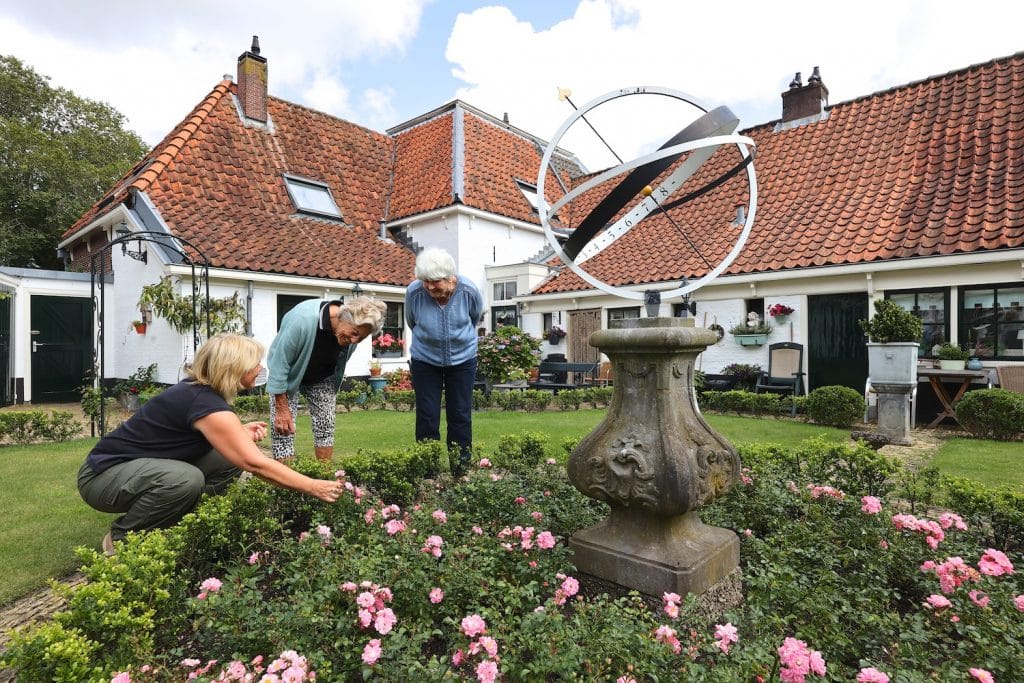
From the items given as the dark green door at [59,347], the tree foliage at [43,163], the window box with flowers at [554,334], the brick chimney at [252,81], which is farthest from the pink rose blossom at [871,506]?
the tree foliage at [43,163]

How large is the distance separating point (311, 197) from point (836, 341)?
12.1 metres

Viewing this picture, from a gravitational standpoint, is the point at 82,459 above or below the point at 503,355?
below

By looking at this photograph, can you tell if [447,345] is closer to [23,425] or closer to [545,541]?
[545,541]

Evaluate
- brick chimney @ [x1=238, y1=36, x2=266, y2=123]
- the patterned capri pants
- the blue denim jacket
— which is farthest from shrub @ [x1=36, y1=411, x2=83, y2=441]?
brick chimney @ [x1=238, y1=36, x2=266, y2=123]

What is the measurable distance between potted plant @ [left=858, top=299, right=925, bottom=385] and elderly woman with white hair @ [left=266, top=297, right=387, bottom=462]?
667 cm

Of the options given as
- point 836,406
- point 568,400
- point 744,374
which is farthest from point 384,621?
point 744,374

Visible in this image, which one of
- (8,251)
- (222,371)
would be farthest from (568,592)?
(8,251)

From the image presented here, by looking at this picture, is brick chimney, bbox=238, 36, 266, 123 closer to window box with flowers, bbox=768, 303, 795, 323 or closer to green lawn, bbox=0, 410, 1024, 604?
green lawn, bbox=0, 410, 1024, 604

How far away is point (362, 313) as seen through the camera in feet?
11.4

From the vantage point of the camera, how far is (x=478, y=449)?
415 centimetres

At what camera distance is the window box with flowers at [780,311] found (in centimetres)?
992

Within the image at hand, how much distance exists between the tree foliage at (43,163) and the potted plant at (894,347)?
2501 centimetres

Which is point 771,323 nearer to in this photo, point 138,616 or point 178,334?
→ point 138,616

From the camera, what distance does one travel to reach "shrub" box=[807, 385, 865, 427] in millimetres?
7699
